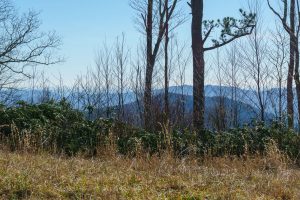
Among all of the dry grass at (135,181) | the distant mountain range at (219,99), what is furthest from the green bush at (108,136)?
the distant mountain range at (219,99)

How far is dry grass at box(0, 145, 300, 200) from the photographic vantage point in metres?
4.44

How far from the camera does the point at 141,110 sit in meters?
12.1

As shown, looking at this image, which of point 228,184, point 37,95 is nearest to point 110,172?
point 228,184

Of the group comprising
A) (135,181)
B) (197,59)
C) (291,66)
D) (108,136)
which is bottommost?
(135,181)

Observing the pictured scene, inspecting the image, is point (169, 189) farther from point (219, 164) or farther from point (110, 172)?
point (219, 164)

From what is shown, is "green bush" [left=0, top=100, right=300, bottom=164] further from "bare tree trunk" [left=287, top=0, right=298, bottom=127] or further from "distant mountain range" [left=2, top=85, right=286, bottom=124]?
"bare tree trunk" [left=287, top=0, right=298, bottom=127]

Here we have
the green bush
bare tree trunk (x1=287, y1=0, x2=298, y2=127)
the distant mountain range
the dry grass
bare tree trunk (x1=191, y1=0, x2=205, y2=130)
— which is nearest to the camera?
the dry grass

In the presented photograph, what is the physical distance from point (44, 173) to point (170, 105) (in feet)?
21.7

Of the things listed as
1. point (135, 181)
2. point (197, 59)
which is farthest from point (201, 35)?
point (135, 181)

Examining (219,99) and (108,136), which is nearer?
(108,136)

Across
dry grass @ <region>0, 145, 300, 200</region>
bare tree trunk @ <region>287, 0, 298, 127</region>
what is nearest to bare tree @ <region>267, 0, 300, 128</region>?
bare tree trunk @ <region>287, 0, 298, 127</region>

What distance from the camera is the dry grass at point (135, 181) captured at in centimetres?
444

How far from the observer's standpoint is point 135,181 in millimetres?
5133

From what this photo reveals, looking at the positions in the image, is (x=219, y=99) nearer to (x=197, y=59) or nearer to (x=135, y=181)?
(x=197, y=59)
